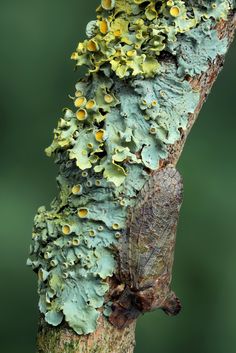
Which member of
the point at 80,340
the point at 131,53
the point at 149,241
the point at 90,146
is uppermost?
the point at 131,53

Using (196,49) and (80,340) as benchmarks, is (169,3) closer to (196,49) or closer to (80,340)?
(196,49)

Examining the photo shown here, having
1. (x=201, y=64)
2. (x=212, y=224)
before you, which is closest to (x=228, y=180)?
(x=212, y=224)

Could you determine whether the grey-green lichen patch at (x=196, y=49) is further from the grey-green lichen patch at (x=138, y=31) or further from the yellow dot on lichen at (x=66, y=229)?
the yellow dot on lichen at (x=66, y=229)

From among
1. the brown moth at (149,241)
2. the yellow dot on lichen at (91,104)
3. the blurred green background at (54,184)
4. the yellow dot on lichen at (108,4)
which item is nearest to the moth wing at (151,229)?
the brown moth at (149,241)

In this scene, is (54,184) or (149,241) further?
(54,184)

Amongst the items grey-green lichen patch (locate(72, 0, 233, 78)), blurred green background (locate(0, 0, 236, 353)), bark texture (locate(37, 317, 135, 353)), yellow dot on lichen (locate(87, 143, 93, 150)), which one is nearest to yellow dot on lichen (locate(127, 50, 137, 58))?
grey-green lichen patch (locate(72, 0, 233, 78))

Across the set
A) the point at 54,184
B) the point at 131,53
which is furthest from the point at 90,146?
the point at 54,184
